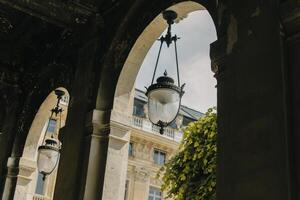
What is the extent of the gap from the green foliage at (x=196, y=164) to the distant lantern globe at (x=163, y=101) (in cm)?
648

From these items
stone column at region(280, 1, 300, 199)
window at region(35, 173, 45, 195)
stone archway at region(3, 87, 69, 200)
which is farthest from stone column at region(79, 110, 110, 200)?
window at region(35, 173, 45, 195)

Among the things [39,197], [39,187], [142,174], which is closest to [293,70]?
[39,197]

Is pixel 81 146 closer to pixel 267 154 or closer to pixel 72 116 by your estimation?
pixel 72 116

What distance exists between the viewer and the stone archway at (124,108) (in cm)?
571

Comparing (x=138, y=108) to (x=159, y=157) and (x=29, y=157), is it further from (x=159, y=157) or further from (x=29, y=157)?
(x=29, y=157)

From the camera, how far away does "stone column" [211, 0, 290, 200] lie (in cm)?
320

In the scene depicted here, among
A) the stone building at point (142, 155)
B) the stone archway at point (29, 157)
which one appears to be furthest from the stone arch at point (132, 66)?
the stone building at point (142, 155)

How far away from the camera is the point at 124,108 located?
607 centimetres

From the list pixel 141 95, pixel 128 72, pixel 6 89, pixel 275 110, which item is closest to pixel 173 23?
pixel 128 72

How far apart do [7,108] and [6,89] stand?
36cm

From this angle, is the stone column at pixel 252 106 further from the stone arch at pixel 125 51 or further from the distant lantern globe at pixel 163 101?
the stone arch at pixel 125 51

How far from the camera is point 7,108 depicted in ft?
30.1

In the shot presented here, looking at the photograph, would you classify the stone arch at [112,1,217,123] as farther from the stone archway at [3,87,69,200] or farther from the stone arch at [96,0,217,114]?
the stone archway at [3,87,69,200]

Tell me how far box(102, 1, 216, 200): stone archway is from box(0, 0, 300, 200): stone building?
0.04 ft
